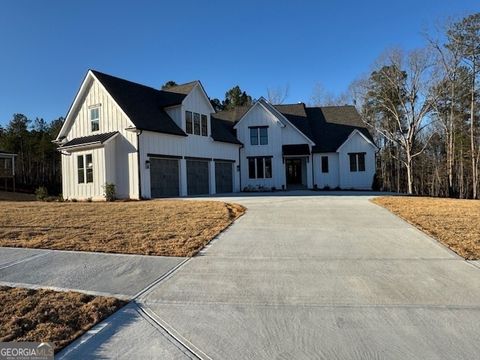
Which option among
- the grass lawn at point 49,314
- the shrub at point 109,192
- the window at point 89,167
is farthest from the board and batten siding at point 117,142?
the grass lawn at point 49,314

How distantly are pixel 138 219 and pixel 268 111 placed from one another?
827 inches

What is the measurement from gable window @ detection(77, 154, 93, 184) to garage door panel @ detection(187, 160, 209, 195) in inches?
235

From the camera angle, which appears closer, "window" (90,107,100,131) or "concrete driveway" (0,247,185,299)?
"concrete driveway" (0,247,185,299)

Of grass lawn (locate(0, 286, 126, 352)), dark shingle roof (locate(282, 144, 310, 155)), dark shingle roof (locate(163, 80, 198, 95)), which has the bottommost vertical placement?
grass lawn (locate(0, 286, 126, 352))

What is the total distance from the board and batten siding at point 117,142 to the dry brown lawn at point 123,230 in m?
7.72

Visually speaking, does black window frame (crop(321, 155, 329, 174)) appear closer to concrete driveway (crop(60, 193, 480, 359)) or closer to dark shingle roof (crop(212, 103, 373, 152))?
dark shingle roof (crop(212, 103, 373, 152))

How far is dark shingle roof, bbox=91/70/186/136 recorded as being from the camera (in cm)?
2216

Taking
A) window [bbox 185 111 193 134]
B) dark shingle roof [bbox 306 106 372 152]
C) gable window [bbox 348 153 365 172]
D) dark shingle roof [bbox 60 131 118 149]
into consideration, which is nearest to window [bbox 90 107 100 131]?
dark shingle roof [bbox 60 131 118 149]

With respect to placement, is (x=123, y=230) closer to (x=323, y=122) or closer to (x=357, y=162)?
(x=357, y=162)

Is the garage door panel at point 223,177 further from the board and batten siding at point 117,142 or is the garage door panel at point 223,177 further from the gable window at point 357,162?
the gable window at point 357,162

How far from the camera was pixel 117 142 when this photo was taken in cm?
2205

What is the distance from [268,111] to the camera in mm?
31188

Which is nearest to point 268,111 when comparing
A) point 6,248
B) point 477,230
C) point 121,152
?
point 121,152

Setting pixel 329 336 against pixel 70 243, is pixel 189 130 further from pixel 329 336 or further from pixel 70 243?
pixel 329 336
